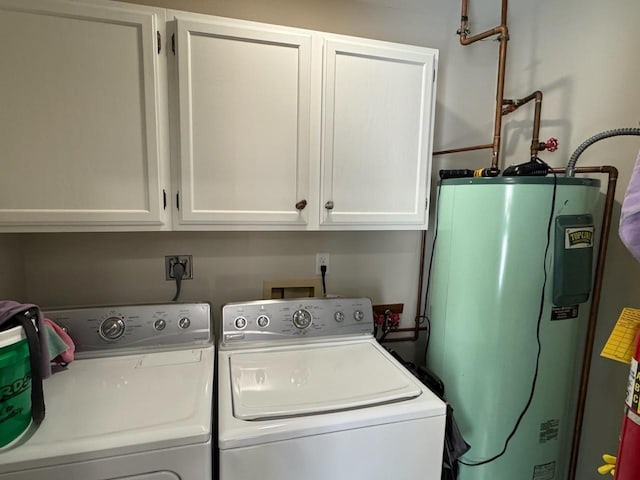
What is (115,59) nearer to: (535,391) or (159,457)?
(159,457)

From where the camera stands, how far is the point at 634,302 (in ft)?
4.53

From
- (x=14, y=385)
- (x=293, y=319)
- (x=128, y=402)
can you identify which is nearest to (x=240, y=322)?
(x=293, y=319)

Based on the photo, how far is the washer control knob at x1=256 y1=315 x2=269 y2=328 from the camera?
144 centimetres

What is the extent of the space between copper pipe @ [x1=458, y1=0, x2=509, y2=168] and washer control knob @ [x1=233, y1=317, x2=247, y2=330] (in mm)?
1312

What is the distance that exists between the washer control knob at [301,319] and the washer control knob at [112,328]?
2.13 feet

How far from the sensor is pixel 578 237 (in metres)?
1.29

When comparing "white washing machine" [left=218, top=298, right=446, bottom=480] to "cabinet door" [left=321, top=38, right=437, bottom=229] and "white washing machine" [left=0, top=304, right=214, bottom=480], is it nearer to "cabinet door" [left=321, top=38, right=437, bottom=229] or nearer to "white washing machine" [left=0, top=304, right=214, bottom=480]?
"white washing machine" [left=0, top=304, right=214, bottom=480]

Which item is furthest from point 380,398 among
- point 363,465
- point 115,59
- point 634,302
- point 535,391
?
point 115,59

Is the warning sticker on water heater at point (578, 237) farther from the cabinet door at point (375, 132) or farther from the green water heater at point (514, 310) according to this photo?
the cabinet door at point (375, 132)

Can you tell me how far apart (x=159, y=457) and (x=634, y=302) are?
5.63 feet

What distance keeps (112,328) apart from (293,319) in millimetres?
675

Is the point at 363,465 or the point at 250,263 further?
the point at 250,263

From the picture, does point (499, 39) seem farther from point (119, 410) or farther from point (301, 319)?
point (119, 410)

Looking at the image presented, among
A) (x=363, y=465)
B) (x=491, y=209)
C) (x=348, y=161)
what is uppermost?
(x=348, y=161)
